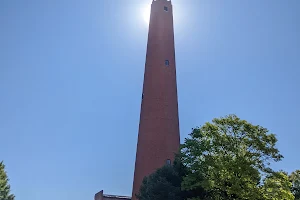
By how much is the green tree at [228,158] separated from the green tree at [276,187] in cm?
32

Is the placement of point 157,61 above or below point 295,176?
above

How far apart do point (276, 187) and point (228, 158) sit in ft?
9.63

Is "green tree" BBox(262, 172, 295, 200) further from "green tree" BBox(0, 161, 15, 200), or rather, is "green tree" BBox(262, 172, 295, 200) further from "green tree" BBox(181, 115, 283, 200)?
"green tree" BBox(0, 161, 15, 200)

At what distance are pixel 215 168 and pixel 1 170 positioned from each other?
24.8m

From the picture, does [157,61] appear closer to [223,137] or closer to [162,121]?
[162,121]

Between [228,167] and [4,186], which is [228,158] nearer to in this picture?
[228,167]

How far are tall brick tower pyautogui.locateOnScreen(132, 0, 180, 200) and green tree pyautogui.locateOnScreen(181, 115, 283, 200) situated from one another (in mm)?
7558

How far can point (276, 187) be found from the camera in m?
17.3

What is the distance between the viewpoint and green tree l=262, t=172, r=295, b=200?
17.1m

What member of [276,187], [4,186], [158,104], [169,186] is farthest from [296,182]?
[4,186]

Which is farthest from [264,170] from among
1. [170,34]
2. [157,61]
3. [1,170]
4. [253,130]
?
[1,170]

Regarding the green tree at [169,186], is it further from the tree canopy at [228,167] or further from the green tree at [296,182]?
the green tree at [296,182]

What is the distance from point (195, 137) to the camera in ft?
65.0

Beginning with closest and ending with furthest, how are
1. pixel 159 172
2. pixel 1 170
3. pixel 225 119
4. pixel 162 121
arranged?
pixel 225 119 → pixel 159 172 → pixel 162 121 → pixel 1 170
